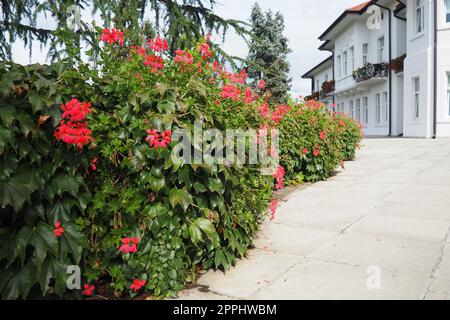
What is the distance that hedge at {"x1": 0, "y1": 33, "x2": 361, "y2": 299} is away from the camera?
2.38m

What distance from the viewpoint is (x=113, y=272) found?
9.05 feet

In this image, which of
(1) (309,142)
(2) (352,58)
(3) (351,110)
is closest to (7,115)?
(1) (309,142)

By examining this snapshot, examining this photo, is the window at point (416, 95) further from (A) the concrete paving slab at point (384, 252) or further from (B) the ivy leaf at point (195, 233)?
(B) the ivy leaf at point (195, 233)

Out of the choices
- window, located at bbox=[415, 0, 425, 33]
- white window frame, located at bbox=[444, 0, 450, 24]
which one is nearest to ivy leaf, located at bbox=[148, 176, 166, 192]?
white window frame, located at bbox=[444, 0, 450, 24]

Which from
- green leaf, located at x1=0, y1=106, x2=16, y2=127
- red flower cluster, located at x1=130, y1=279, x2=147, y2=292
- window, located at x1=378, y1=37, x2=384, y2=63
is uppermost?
window, located at x1=378, y1=37, x2=384, y2=63

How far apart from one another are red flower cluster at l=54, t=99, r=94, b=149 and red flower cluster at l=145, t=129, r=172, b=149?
1.30 ft

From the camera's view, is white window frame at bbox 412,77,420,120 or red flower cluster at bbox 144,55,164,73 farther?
white window frame at bbox 412,77,420,120

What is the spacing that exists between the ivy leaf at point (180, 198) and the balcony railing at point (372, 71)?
23225 millimetres

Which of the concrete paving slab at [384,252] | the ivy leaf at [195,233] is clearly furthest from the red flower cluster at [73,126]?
the concrete paving slab at [384,252]

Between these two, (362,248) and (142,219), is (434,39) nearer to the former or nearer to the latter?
(362,248)

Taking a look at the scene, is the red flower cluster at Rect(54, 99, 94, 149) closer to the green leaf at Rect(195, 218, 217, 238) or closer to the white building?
the green leaf at Rect(195, 218, 217, 238)

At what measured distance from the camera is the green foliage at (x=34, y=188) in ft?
7.55

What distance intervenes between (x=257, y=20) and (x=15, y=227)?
33320mm

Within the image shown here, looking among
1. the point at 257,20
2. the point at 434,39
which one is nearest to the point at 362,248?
the point at 434,39
